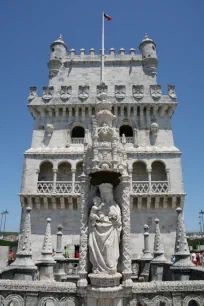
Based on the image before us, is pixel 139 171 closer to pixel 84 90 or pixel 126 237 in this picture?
pixel 84 90

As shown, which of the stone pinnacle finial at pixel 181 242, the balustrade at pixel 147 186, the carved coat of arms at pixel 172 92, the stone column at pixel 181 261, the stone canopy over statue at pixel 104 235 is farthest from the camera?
the carved coat of arms at pixel 172 92

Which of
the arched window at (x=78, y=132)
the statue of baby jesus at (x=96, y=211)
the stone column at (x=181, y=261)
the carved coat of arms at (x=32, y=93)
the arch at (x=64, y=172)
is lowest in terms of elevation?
the stone column at (x=181, y=261)

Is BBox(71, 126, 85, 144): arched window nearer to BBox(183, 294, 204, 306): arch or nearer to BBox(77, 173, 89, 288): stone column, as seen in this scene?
BBox(77, 173, 89, 288): stone column

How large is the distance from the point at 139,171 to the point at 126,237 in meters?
18.7

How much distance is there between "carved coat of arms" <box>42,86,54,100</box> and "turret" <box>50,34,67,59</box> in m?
4.66

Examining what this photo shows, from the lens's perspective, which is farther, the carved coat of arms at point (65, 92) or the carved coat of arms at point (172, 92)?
the carved coat of arms at point (65, 92)

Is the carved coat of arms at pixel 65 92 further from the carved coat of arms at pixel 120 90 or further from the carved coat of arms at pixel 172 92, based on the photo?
the carved coat of arms at pixel 172 92

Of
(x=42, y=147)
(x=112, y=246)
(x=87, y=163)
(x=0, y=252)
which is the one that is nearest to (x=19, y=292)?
(x=112, y=246)

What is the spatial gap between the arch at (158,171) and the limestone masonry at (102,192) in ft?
0.31

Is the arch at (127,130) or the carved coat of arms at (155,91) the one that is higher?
the carved coat of arms at (155,91)

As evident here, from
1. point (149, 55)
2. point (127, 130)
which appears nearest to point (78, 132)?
point (127, 130)

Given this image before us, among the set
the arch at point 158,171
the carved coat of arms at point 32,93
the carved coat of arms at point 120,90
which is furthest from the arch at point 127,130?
the carved coat of arms at point 32,93

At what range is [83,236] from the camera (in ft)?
19.4

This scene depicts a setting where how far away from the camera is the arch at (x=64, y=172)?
2467 cm
